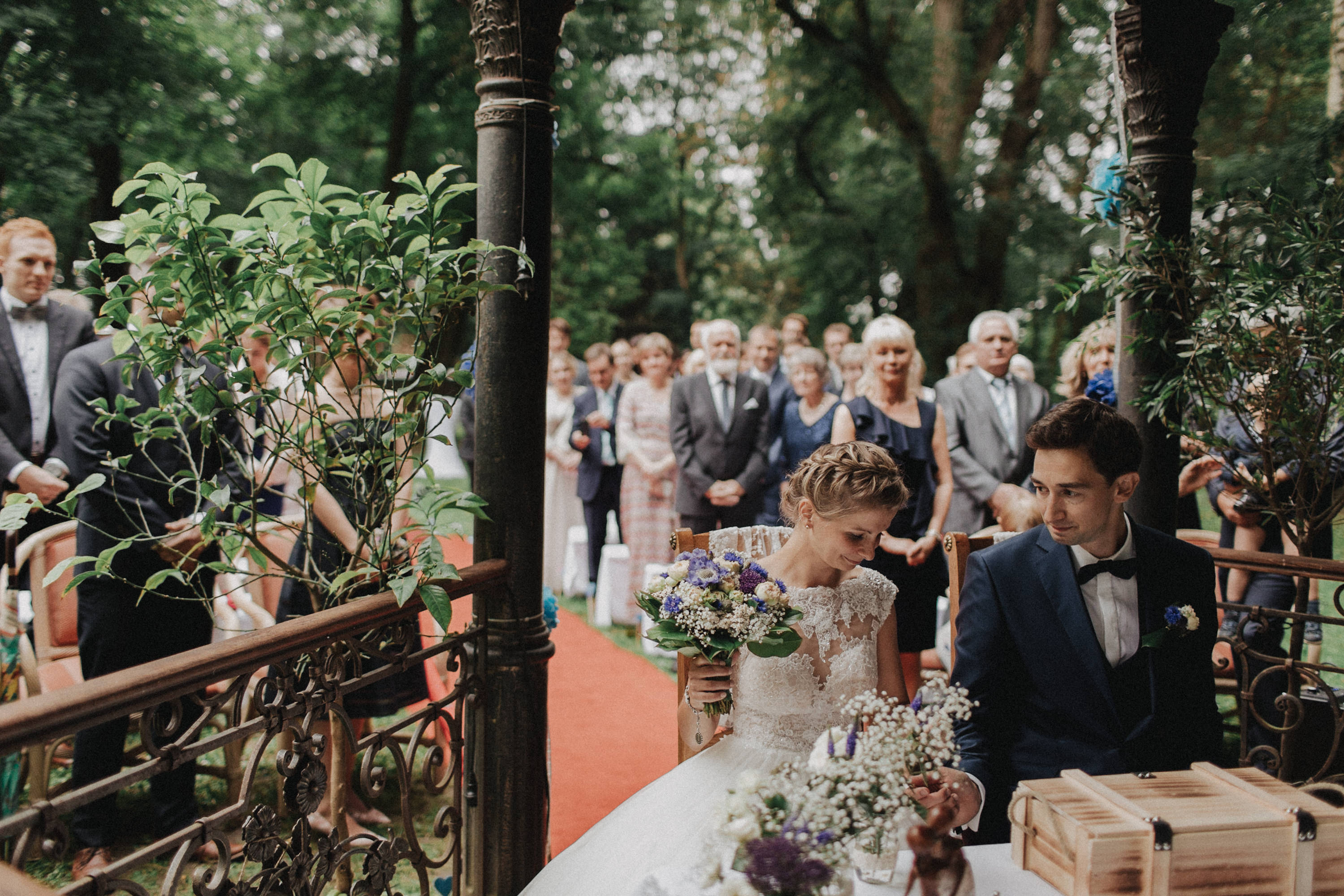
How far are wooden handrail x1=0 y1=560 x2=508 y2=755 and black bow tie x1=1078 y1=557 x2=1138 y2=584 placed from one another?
5.58 ft

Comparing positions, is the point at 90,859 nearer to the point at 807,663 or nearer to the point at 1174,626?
the point at 807,663

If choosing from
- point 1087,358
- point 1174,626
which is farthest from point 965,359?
point 1174,626

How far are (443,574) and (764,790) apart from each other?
49.1 inches

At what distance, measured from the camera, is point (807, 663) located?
8.79ft

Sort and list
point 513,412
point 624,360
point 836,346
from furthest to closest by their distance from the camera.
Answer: point 624,360
point 836,346
point 513,412

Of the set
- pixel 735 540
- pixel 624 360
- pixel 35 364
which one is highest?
pixel 624 360

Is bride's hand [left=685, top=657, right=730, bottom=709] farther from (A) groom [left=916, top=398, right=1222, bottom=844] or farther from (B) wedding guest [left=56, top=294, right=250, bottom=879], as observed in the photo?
(B) wedding guest [left=56, top=294, right=250, bottom=879]

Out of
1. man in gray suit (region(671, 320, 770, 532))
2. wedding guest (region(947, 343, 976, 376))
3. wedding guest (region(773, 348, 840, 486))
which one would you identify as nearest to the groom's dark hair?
wedding guest (region(773, 348, 840, 486))

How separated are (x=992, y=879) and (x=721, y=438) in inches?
194

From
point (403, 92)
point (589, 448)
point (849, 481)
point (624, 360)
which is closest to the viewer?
point (849, 481)

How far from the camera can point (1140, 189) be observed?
3598 millimetres

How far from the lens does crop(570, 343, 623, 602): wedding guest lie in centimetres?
811

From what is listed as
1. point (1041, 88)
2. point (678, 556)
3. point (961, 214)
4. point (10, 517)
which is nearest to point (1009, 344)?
point (678, 556)

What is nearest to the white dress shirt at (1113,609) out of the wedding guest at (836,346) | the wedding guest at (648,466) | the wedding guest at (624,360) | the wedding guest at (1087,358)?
the wedding guest at (1087,358)
